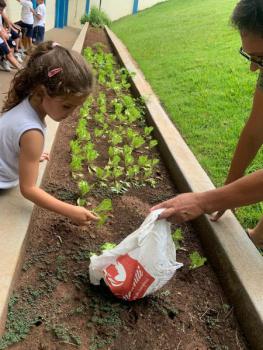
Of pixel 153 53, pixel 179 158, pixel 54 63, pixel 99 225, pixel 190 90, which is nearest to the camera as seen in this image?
pixel 54 63

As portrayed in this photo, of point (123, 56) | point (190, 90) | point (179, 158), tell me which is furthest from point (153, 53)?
point (179, 158)

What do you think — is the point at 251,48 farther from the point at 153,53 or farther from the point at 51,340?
the point at 153,53

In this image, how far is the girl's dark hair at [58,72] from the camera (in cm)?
204

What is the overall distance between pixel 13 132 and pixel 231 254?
1.29 m

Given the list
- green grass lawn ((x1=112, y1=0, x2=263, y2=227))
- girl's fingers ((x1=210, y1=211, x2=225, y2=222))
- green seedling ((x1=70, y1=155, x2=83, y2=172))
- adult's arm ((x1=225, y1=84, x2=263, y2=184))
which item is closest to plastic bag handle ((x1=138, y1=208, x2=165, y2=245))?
girl's fingers ((x1=210, y1=211, x2=225, y2=222))

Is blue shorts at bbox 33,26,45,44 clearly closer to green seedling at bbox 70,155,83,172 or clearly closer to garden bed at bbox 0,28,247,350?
green seedling at bbox 70,155,83,172

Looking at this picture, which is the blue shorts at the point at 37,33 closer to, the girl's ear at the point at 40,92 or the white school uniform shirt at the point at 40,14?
the white school uniform shirt at the point at 40,14

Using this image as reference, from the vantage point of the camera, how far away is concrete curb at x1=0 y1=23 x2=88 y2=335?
5.79 ft

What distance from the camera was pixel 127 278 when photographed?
1.80 meters

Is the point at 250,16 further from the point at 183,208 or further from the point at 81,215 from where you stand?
the point at 81,215

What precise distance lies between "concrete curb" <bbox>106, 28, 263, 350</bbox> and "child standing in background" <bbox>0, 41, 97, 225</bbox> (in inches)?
28.4

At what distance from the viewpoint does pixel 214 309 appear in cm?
203

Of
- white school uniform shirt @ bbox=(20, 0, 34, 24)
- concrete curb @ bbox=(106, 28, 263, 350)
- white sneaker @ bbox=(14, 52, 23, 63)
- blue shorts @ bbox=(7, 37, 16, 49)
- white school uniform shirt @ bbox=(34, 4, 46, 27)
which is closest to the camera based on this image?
concrete curb @ bbox=(106, 28, 263, 350)

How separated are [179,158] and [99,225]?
1115mm
